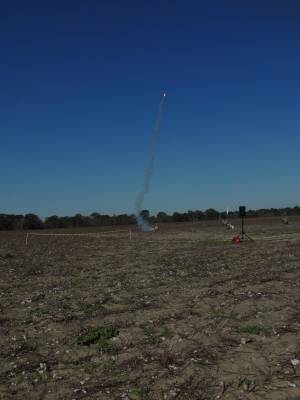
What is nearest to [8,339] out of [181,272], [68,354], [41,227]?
[68,354]

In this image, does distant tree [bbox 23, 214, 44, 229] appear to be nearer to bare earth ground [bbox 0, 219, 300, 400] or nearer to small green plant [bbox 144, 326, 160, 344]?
bare earth ground [bbox 0, 219, 300, 400]

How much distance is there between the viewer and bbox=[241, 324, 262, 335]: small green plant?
34.6 ft

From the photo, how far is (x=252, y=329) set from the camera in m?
10.7

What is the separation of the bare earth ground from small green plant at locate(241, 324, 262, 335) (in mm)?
23

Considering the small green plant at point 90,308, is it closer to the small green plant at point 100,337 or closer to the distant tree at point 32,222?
the small green plant at point 100,337

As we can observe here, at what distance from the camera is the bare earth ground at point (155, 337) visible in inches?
310

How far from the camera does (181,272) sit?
20.6m

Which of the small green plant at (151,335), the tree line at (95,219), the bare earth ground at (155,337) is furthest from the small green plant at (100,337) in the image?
the tree line at (95,219)

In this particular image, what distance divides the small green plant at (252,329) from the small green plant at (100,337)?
2.62m

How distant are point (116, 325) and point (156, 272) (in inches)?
373

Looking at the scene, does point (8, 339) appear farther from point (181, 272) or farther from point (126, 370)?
point (181, 272)

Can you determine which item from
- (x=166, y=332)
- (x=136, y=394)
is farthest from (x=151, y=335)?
(x=136, y=394)

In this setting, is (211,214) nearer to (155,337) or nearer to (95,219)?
(95,219)

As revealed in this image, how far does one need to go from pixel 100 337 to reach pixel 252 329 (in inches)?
121
